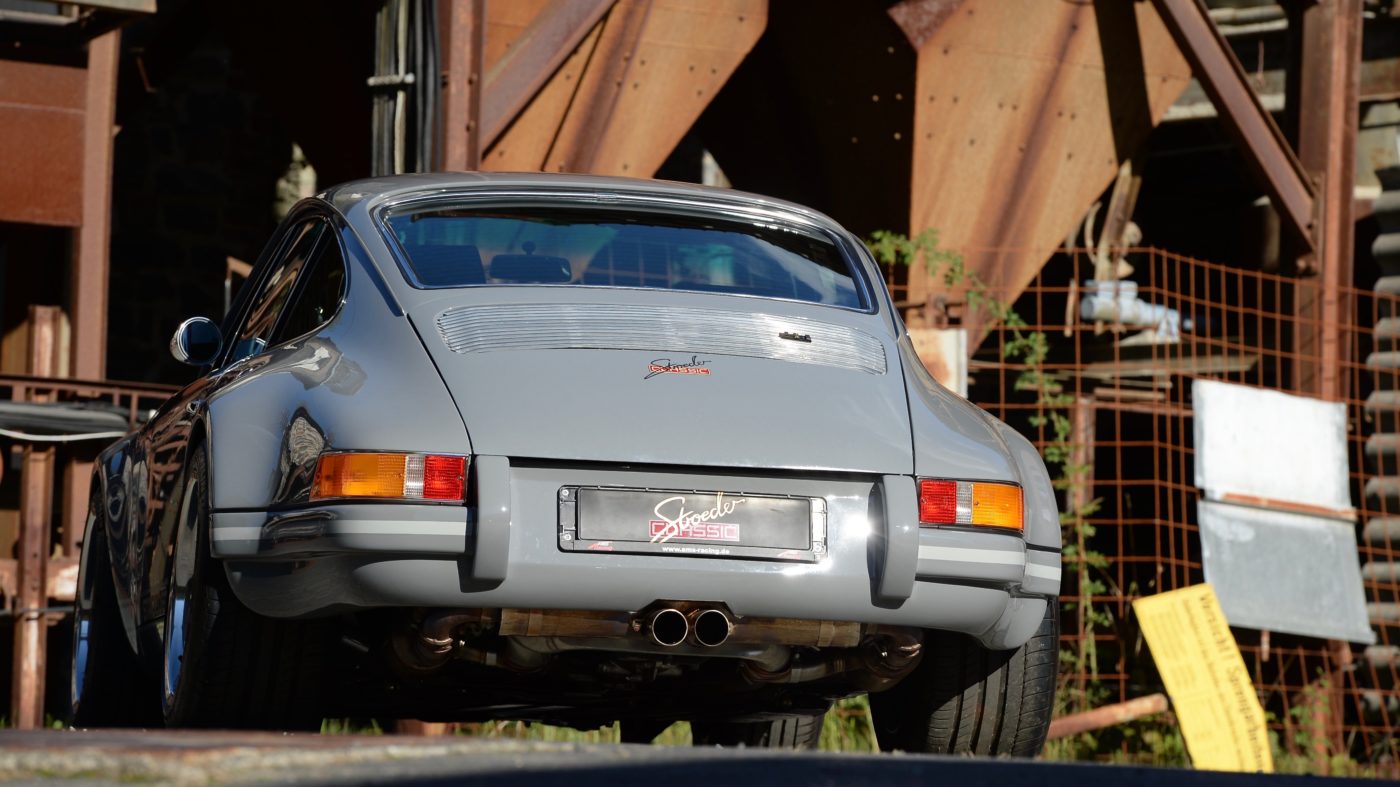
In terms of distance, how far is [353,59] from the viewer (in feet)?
36.4

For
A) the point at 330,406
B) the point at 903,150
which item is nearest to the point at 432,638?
the point at 330,406

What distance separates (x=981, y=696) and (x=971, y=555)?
624 mm

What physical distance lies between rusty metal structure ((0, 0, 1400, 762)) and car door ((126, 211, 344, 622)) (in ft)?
9.45

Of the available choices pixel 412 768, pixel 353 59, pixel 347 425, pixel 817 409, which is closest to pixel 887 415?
pixel 817 409

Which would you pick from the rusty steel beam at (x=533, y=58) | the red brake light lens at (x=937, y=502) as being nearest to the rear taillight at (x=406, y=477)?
the red brake light lens at (x=937, y=502)

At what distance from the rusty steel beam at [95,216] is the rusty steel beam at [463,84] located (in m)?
3.50

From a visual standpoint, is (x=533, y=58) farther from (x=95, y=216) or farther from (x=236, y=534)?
(x=236, y=534)

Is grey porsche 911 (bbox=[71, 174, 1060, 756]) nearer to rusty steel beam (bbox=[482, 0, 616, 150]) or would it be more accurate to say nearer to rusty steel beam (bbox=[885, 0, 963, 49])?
rusty steel beam (bbox=[482, 0, 616, 150])

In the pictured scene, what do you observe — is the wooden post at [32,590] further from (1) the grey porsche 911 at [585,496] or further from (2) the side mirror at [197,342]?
(1) the grey porsche 911 at [585,496]

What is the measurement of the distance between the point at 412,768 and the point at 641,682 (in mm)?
1551

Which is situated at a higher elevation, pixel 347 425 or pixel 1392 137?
pixel 1392 137

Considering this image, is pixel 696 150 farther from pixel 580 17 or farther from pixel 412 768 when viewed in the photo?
pixel 412 768

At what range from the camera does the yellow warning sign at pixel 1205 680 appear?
27.2ft

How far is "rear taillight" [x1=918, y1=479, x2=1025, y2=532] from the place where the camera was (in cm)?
454
